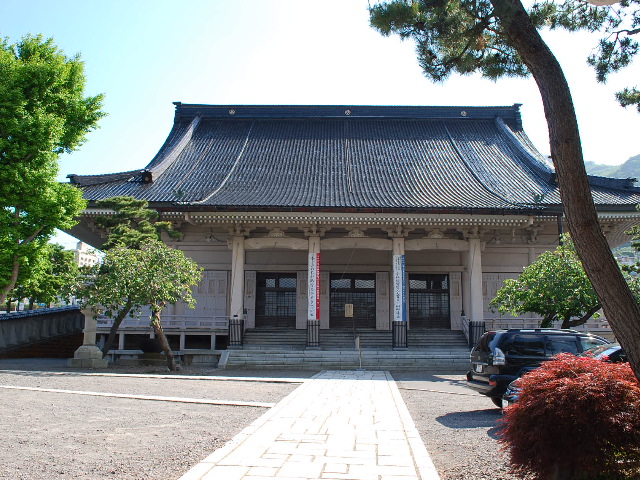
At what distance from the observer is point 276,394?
10.3 m

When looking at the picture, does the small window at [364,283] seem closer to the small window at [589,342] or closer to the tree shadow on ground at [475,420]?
the small window at [589,342]

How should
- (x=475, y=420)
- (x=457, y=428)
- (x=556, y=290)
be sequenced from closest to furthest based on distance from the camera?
(x=457, y=428)
(x=475, y=420)
(x=556, y=290)

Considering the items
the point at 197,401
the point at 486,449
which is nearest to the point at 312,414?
the point at 197,401

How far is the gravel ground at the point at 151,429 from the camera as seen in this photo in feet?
16.5

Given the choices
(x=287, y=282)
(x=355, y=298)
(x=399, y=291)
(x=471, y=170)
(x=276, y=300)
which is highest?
(x=471, y=170)

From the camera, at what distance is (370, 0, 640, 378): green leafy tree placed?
180 inches

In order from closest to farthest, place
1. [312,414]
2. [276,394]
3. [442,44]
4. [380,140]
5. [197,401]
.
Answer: [442,44]
[312,414]
[197,401]
[276,394]
[380,140]

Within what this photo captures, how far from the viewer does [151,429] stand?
670 centimetres

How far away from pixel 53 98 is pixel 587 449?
1571cm

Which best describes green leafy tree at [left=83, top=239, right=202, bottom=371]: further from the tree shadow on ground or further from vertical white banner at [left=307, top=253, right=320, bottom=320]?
the tree shadow on ground

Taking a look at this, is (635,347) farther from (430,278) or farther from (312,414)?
(430,278)

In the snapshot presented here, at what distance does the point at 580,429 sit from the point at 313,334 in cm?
1388

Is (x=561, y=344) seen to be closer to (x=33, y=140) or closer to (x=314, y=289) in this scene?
(x=314, y=289)

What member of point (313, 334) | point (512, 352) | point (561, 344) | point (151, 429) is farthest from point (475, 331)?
point (151, 429)
